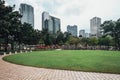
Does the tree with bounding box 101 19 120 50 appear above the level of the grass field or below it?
above

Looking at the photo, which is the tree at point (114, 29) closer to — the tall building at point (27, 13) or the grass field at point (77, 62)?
the grass field at point (77, 62)

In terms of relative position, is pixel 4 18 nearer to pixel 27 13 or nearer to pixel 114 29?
pixel 114 29

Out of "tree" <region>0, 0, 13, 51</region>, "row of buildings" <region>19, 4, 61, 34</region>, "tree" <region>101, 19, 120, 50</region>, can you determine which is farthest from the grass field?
"row of buildings" <region>19, 4, 61, 34</region>

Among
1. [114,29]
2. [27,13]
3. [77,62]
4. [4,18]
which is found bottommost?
[77,62]

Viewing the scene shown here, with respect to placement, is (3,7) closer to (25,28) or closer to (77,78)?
(25,28)

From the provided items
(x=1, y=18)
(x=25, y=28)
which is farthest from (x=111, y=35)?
(x=1, y=18)

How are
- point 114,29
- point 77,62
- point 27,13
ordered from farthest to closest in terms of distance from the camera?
point 27,13, point 114,29, point 77,62

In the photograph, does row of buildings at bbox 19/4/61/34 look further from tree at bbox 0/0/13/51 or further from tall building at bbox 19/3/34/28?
tree at bbox 0/0/13/51

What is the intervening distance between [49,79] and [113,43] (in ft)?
307

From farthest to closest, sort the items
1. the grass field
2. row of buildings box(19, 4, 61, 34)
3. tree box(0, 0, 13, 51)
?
row of buildings box(19, 4, 61, 34) → tree box(0, 0, 13, 51) → the grass field

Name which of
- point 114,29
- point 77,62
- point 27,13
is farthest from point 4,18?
point 27,13

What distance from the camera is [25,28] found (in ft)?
253

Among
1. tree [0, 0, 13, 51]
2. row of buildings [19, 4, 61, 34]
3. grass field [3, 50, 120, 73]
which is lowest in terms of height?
grass field [3, 50, 120, 73]

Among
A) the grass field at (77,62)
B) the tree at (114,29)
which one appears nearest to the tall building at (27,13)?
the tree at (114,29)
